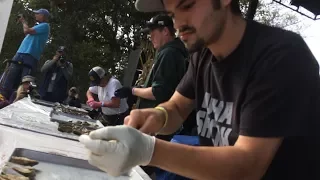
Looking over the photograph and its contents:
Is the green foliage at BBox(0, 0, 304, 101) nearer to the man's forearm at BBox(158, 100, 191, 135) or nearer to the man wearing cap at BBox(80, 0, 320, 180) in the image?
the man's forearm at BBox(158, 100, 191, 135)

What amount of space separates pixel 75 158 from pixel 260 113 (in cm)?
119

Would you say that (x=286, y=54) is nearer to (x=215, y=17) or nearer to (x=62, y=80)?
(x=215, y=17)

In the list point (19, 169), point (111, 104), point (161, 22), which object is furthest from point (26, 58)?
point (19, 169)

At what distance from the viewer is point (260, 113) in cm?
135

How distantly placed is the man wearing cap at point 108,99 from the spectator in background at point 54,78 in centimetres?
65

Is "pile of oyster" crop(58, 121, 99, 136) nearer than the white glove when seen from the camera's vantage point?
No

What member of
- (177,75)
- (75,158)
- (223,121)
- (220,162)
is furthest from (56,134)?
(220,162)

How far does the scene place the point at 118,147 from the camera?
1.23 metres

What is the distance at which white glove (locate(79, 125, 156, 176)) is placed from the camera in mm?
1229

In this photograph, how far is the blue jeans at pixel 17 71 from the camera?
6277 millimetres

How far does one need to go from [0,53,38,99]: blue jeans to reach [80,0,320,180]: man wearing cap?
16.0 ft

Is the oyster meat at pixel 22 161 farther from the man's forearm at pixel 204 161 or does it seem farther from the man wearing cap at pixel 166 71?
the man wearing cap at pixel 166 71

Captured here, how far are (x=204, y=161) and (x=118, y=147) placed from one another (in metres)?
0.26

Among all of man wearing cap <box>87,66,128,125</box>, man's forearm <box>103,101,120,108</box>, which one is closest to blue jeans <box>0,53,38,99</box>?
man wearing cap <box>87,66,128,125</box>
